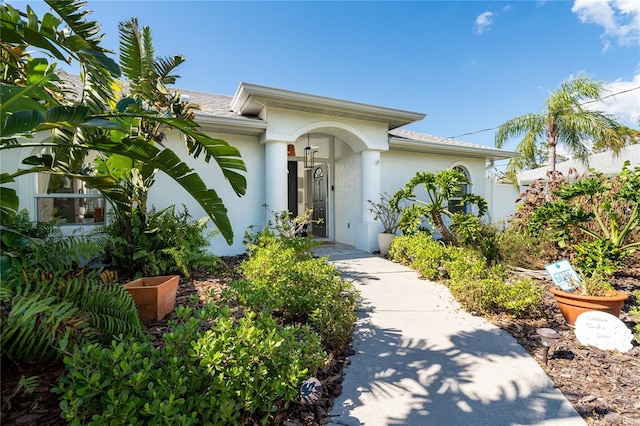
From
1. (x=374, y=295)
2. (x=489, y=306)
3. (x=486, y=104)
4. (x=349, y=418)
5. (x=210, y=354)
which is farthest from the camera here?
(x=486, y=104)

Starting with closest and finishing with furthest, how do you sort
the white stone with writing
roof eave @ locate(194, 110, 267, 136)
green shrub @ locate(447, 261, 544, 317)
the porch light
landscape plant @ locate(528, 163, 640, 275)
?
the porch light < the white stone with writing < green shrub @ locate(447, 261, 544, 317) < landscape plant @ locate(528, 163, 640, 275) < roof eave @ locate(194, 110, 267, 136)

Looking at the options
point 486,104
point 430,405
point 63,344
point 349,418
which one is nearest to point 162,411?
point 63,344

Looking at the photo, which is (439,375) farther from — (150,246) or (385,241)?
(385,241)

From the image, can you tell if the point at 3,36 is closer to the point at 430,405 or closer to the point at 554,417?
the point at 430,405

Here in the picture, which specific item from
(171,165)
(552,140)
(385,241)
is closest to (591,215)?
(385,241)

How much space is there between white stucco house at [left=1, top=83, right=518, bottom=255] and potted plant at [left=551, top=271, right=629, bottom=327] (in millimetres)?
5179

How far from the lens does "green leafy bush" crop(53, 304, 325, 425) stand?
61.9 inches

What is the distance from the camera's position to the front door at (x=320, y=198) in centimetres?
1103

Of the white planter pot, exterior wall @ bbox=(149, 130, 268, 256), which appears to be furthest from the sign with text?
exterior wall @ bbox=(149, 130, 268, 256)

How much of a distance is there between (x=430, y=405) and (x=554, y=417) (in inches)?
36.9

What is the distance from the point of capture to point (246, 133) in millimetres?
7816

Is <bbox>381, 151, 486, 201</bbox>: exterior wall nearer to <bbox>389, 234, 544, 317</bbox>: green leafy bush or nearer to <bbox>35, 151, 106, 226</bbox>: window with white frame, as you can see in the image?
<bbox>389, 234, 544, 317</bbox>: green leafy bush

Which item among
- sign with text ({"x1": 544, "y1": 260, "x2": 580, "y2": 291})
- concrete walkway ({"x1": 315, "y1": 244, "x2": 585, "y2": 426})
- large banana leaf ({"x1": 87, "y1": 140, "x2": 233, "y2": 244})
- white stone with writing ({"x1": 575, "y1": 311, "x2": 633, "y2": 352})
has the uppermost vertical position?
large banana leaf ({"x1": 87, "y1": 140, "x2": 233, "y2": 244})

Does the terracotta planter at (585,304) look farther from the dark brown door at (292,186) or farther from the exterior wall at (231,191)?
the dark brown door at (292,186)
